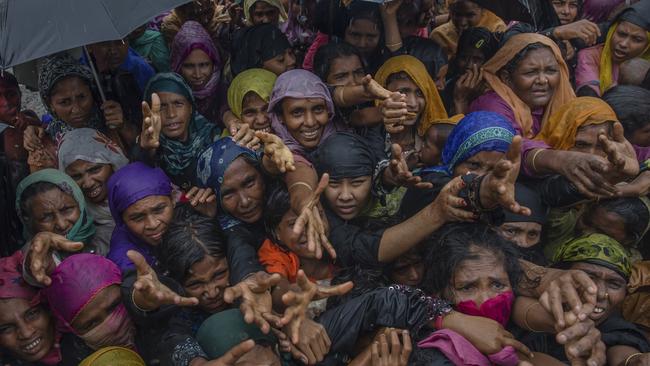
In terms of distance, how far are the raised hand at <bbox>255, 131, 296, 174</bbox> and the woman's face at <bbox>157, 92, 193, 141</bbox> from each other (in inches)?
43.8

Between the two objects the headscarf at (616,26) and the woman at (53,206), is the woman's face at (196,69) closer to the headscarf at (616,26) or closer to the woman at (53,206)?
the woman at (53,206)

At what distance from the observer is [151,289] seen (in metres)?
2.81

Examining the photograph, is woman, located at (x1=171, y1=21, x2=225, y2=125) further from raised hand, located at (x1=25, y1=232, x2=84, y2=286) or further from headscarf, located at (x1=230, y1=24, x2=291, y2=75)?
raised hand, located at (x1=25, y1=232, x2=84, y2=286)

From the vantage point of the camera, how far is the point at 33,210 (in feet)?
12.5

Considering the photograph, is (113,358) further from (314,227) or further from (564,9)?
(564,9)

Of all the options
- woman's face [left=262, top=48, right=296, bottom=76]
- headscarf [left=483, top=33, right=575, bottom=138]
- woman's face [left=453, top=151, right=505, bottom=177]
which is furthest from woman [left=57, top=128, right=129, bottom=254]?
headscarf [left=483, top=33, right=575, bottom=138]

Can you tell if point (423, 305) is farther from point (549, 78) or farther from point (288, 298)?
point (549, 78)

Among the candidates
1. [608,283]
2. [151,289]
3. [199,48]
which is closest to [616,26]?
[608,283]

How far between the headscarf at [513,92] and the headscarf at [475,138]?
→ 381mm

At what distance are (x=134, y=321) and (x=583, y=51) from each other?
13.0 ft

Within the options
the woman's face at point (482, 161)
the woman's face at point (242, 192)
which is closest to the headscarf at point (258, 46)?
the woman's face at point (242, 192)

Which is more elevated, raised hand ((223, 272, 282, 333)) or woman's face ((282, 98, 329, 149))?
woman's face ((282, 98, 329, 149))

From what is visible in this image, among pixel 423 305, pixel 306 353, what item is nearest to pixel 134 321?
pixel 306 353

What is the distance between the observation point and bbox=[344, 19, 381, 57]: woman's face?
4.96m
